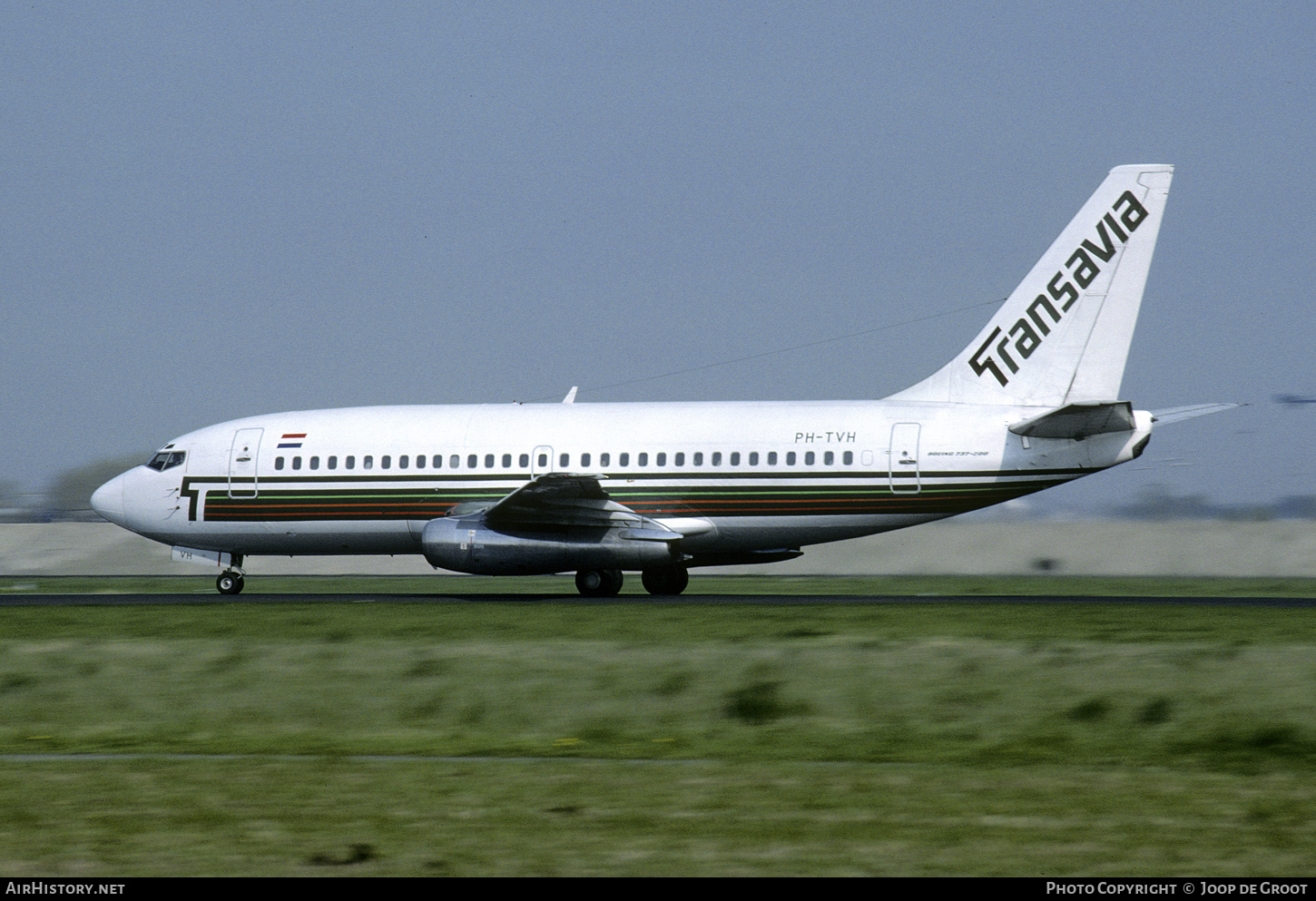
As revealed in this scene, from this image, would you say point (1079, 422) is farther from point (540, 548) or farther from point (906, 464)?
point (540, 548)

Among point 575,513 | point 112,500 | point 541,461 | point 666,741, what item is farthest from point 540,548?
point 666,741

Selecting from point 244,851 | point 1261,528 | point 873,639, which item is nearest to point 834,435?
point 873,639

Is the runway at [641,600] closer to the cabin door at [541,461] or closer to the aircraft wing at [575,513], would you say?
the aircraft wing at [575,513]

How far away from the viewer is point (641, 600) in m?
27.3

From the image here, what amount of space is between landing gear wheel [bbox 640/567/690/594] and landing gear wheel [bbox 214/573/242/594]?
913 cm

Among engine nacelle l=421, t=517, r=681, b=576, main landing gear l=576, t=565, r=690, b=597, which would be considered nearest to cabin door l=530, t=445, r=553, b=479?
engine nacelle l=421, t=517, r=681, b=576

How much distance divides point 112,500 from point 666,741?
24.4 meters

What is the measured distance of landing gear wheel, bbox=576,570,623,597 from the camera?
98.4 ft

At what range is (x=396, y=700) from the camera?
48.8ft

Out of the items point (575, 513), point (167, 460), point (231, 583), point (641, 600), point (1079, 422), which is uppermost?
point (167, 460)

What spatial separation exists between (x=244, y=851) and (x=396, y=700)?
6.73 m

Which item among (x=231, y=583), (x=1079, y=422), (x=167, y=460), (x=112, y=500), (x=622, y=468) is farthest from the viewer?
(x=112, y=500)

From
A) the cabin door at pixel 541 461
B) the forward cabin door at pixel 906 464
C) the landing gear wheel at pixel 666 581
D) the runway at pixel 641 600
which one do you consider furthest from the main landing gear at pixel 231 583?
the forward cabin door at pixel 906 464

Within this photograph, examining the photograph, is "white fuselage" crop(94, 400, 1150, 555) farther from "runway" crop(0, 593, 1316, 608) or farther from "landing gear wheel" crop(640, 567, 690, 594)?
"landing gear wheel" crop(640, 567, 690, 594)
